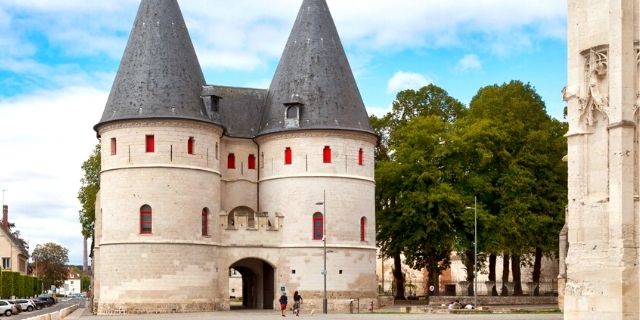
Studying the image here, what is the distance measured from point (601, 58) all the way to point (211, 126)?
41244mm

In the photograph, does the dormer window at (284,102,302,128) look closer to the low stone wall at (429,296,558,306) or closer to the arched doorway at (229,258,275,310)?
the arched doorway at (229,258,275,310)

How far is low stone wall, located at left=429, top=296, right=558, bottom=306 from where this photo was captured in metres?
64.9

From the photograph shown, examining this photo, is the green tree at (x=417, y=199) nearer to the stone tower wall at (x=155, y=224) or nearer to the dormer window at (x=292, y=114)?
the dormer window at (x=292, y=114)

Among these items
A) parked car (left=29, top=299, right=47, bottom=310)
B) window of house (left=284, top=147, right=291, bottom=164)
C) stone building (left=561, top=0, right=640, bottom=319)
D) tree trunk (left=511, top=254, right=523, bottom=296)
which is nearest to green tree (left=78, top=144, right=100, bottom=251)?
parked car (left=29, top=299, right=47, bottom=310)

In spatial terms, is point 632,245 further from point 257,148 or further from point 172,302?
point 257,148

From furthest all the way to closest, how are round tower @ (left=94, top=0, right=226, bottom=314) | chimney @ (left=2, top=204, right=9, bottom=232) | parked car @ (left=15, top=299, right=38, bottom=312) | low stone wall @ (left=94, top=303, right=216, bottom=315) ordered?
chimney @ (left=2, top=204, right=9, bottom=232)
parked car @ (left=15, top=299, right=38, bottom=312)
round tower @ (left=94, top=0, right=226, bottom=314)
low stone wall @ (left=94, top=303, right=216, bottom=315)

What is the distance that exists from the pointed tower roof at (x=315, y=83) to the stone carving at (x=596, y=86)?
40.5m

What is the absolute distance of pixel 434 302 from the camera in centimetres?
6512

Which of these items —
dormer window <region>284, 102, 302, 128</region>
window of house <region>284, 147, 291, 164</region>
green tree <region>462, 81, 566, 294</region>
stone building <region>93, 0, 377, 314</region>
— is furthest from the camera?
green tree <region>462, 81, 566, 294</region>

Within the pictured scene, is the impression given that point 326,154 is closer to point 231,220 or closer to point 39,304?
point 231,220

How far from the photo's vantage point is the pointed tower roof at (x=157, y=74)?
59125 millimetres

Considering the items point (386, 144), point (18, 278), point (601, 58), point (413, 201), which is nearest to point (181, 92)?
point (413, 201)

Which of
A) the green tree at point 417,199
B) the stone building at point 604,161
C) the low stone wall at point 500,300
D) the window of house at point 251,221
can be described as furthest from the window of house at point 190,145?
the stone building at point 604,161

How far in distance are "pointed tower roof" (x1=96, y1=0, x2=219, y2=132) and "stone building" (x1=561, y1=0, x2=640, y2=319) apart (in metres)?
39.3
